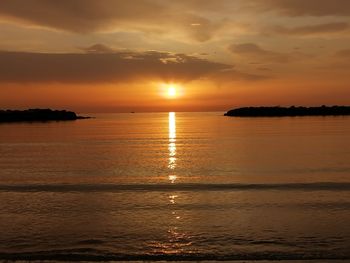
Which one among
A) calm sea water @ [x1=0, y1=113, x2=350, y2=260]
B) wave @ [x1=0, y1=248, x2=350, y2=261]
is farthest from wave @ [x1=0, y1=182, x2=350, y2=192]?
wave @ [x1=0, y1=248, x2=350, y2=261]

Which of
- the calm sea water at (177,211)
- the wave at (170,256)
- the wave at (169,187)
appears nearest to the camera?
the wave at (170,256)

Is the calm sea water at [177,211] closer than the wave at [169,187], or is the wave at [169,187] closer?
the calm sea water at [177,211]

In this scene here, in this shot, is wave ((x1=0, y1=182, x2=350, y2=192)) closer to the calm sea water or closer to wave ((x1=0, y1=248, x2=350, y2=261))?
the calm sea water

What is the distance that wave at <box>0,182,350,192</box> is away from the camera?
24.8 m

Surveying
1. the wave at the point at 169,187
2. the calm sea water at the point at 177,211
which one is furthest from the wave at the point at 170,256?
the wave at the point at 169,187

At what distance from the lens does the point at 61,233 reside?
15.5m

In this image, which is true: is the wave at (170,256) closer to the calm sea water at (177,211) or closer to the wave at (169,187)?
the calm sea water at (177,211)

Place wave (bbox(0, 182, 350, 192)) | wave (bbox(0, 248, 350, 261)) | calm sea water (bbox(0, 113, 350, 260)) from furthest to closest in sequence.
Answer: wave (bbox(0, 182, 350, 192)) < calm sea water (bbox(0, 113, 350, 260)) < wave (bbox(0, 248, 350, 261))

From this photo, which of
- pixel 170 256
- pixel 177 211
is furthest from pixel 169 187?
pixel 170 256

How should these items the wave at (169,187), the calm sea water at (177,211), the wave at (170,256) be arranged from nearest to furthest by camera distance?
the wave at (170,256) → the calm sea water at (177,211) → the wave at (169,187)

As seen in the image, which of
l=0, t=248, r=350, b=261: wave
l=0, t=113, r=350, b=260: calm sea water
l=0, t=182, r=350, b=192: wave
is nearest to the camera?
l=0, t=248, r=350, b=261: wave

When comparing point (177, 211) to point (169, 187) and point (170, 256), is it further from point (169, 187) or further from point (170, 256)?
point (169, 187)

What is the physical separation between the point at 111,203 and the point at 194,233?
7051 millimetres

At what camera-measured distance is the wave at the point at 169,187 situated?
81.3 ft
